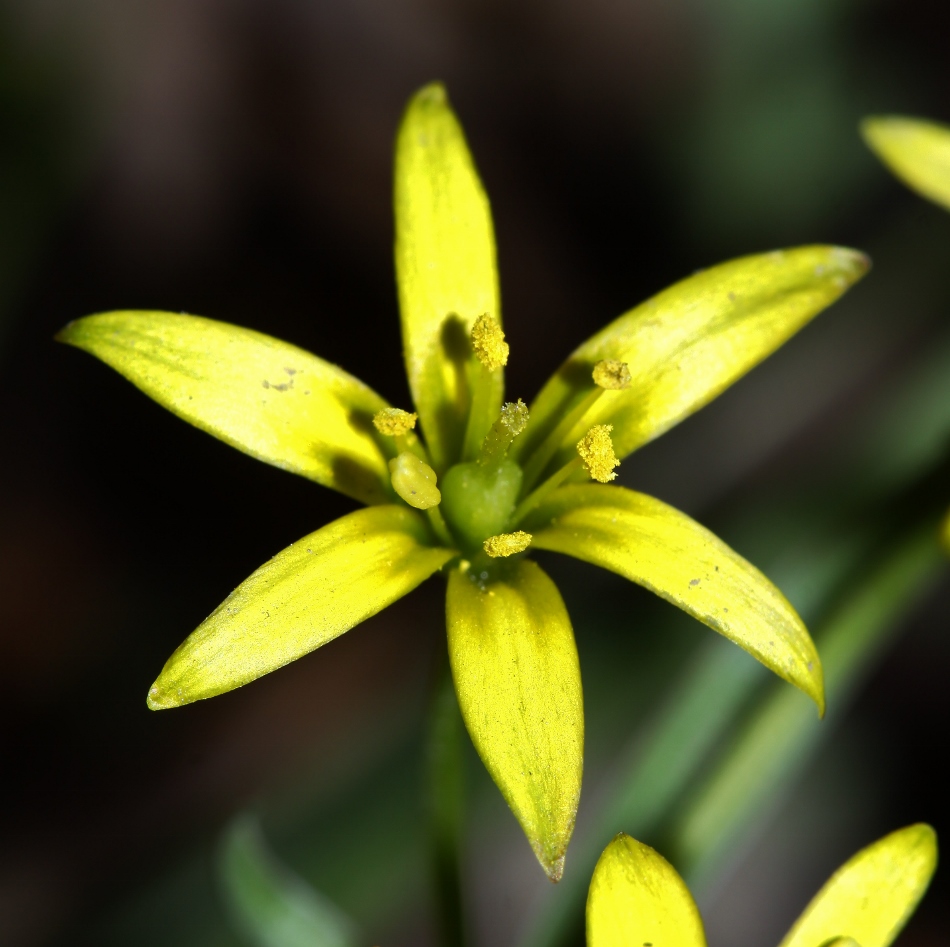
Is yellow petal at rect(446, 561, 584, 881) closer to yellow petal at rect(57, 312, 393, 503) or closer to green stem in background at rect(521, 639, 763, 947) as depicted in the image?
yellow petal at rect(57, 312, 393, 503)

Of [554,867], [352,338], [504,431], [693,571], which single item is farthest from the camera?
[352,338]

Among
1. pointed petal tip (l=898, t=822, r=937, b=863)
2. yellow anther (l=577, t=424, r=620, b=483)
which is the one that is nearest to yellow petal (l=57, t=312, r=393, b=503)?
yellow anther (l=577, t=424, r=620, b=483)

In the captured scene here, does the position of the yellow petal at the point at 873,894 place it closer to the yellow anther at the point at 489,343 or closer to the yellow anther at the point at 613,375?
the yellow anther at the point at 613,375

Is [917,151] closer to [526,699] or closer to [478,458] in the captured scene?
[478,458]

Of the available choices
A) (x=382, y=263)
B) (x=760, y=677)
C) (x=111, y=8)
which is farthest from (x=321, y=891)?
(x=111, y=8)

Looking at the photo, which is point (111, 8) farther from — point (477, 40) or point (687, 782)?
point (687, 782)

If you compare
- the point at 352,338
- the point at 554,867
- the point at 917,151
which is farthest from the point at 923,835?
the point at 352,338
